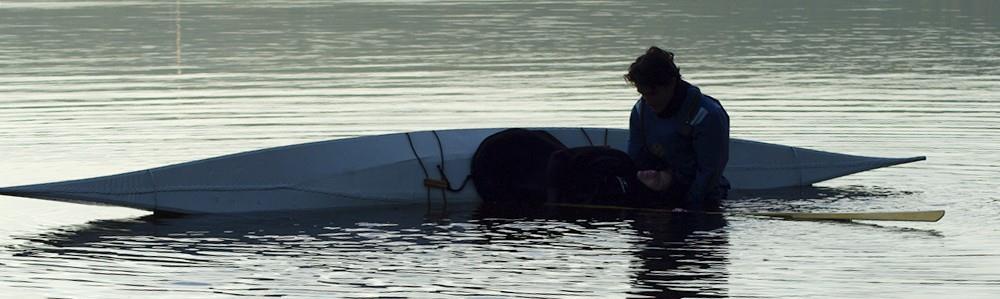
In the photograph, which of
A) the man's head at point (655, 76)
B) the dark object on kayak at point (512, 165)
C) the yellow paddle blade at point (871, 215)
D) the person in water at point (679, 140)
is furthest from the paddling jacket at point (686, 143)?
the dark object on kayak at point (512, 165)

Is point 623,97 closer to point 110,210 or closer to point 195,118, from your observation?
point 195,118

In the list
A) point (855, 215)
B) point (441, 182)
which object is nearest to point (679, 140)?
point (855, 215)

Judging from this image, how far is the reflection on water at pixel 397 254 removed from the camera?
11633 mm

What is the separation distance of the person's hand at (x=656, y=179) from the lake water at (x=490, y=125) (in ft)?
0.84

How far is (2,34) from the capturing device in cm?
4631

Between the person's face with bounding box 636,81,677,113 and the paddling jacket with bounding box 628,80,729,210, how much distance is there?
0.18 feet

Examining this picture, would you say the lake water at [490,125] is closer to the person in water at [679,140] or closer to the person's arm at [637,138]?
the person in water at [679,140]

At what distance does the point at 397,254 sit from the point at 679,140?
2.39 m

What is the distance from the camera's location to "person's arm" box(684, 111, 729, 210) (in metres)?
14.0

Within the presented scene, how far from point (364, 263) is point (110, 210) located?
3.44 meters

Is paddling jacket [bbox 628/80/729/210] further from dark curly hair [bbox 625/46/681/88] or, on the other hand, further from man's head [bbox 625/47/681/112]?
dark curly hair [bbox 625/46/681/88]

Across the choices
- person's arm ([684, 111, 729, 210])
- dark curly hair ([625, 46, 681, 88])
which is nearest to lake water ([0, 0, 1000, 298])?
person's arm ([684, 111, 729, 210])

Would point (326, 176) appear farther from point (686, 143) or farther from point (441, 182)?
point (686, 143)

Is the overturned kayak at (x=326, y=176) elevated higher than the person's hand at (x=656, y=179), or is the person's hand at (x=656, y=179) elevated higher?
the person's hand at (x=656, y=179)
